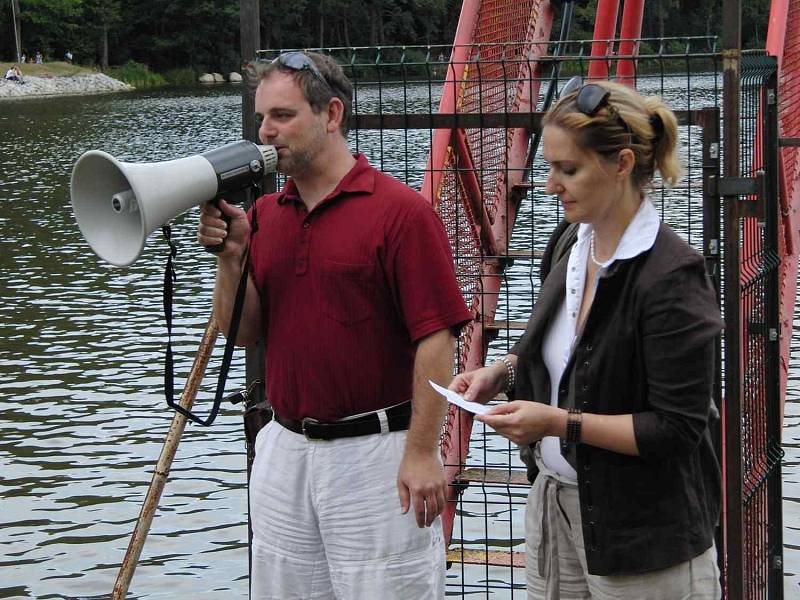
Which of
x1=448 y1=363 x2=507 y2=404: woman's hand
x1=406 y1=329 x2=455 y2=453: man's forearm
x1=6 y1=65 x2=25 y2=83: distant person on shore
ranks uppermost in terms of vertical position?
x1=448 y1=363 x2=507 y2=404: woman's hand

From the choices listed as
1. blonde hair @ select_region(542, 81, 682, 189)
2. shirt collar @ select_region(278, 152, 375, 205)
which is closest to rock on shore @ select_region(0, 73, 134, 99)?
shirt collar @ select_region(278, 152, 375, 205)

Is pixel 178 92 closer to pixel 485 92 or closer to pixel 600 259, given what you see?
pixel 485 92

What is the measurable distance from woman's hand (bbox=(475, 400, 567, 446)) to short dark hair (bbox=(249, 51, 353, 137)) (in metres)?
1.10

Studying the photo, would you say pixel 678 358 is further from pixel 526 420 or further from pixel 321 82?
pixel 321 82

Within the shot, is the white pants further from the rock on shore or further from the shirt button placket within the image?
the rock on shore

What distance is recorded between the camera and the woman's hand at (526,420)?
10.1 ft

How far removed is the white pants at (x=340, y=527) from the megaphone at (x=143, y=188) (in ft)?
2.38

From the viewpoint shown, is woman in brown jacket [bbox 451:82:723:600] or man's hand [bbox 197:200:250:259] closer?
woman in brown jacket [bbox 451:82:723:600]

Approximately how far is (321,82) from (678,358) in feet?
4.35

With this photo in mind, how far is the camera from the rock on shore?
67.4 m

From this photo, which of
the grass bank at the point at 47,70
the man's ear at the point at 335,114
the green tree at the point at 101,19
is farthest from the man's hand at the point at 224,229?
the green tree at the point at 101,19

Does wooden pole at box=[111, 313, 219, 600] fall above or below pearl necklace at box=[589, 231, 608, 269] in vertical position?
below

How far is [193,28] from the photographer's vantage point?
99.1 metres

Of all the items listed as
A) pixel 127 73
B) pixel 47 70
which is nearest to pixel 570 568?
pixel 47 70
